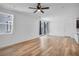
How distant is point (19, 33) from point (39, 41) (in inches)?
18.4

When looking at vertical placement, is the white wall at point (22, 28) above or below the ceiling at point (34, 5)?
below

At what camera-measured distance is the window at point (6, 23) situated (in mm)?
2705

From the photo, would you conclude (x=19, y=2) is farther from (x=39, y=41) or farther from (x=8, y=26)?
(x=39, y=41)

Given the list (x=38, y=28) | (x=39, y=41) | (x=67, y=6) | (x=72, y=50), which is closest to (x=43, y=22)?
(x=38, y=28)

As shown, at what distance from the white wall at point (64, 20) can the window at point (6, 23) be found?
0.88m

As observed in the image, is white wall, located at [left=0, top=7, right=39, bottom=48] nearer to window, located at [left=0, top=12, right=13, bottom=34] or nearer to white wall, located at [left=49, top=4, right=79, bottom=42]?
window, located at [left=0, top=12, right=13, bottom=34]

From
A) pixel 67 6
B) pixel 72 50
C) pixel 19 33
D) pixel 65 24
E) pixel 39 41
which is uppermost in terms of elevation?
pixel 67 6

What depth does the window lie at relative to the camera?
2.71 metres

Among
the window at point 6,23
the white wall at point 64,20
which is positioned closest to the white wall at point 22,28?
the window at point 6,23

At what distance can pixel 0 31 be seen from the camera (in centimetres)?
272

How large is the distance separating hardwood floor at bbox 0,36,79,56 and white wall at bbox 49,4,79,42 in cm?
14

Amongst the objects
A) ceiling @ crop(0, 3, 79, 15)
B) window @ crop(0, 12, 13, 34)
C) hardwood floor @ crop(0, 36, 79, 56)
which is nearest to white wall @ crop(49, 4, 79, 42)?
ceiling @ crop(0, 3, 79, 15)

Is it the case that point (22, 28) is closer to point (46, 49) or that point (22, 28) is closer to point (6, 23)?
point (6, 23)

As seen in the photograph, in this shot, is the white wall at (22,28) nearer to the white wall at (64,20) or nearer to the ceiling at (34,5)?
the ceiling at (34,5)
